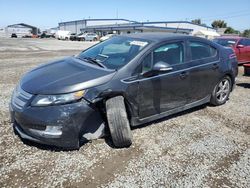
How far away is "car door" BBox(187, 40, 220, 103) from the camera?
486cm

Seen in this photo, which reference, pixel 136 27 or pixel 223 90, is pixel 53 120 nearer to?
pixel 223 90

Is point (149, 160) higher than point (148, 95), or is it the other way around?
point (148, 95)

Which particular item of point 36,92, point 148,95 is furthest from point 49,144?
point 148,95

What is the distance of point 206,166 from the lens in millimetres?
3459

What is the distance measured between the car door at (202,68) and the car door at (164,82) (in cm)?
21

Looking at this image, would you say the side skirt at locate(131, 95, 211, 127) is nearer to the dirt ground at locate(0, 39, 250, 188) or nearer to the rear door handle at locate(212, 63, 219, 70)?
the dirt ground at locate(0, 39, 250, 188)

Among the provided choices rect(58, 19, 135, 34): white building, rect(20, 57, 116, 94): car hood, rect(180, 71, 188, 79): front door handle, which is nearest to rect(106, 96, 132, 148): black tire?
rect(20, 57, 116, 94): car hood

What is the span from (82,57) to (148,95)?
1.46m

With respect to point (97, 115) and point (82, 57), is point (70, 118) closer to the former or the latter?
point (97, 115)

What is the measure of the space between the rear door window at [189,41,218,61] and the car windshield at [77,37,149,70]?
1064 millimetres

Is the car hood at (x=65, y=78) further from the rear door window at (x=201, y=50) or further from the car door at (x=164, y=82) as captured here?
the rear door window at (x=201, y=50)

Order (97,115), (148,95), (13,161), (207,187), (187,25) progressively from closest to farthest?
(207,187) < (13,161) < (97,115) < (148,95) < (187,25)

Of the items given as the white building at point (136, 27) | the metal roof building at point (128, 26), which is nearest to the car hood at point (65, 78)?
the white building at point (136, 27)

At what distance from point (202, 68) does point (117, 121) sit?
7.34 feet
